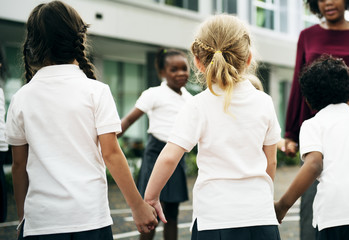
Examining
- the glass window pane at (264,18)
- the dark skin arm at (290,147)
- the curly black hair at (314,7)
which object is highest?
the glass window pane at (264,18)

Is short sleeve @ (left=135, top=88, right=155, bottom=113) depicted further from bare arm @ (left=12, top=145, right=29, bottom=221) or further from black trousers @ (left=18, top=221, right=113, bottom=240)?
black trousers @ (left=18, top=221, right=113, bottom=240)

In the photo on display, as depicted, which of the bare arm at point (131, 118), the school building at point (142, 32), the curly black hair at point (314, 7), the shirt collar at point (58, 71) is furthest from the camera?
the school building at point (142, 32)

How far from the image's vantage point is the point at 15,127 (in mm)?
2316

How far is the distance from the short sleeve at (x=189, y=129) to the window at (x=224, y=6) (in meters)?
12.1

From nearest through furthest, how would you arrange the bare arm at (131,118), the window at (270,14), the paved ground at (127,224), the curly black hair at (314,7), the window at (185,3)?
1. the curly black hair at (314,7)
2. the bare arm at (131,118)
3. the paved ground at (127,224)
4. the window at (185,3)
5. the window at (270,14)

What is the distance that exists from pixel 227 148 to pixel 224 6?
13.2m

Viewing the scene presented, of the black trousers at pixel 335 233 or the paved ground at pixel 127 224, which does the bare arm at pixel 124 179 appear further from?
the paved ground at pixel 127 224

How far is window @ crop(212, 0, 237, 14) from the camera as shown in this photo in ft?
47.1

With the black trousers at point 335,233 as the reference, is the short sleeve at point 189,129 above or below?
above

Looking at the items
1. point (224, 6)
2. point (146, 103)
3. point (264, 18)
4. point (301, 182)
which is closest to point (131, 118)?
point (146, 103)

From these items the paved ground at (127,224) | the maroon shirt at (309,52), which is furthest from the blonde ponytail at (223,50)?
the paved ground at (127,224)

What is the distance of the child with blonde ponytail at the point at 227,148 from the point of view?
225 cm

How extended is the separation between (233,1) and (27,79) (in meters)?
13.6

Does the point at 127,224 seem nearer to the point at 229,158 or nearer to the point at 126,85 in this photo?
the point at 229,158
